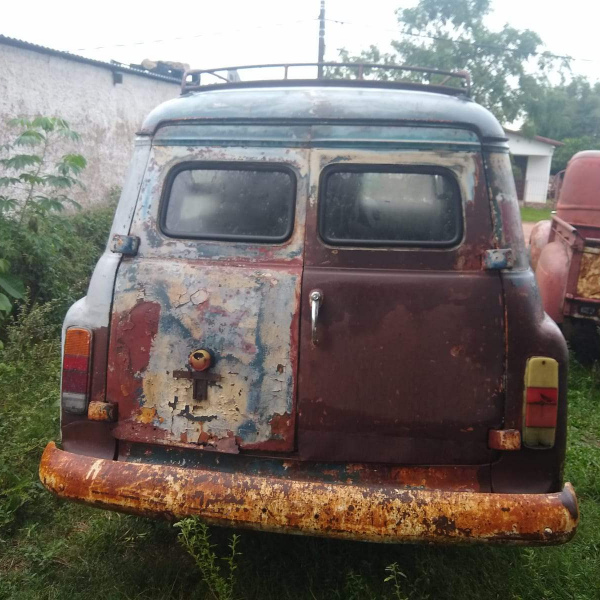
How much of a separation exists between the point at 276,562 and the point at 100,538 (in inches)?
33.1

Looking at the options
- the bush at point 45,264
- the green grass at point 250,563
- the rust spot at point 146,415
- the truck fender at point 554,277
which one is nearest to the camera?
the rust spot at point 146,415

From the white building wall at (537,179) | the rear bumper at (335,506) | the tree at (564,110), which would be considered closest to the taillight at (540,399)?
the rear bumper at (335,506)

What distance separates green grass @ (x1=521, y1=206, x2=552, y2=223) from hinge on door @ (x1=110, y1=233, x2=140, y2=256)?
19877mm

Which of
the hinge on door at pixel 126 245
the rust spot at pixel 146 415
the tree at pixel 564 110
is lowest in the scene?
the rust spot at pixel 146 415

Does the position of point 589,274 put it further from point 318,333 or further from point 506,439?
point 318,333

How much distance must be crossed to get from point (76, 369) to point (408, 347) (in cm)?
129

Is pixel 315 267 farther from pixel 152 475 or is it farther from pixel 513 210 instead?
pixel 152 475

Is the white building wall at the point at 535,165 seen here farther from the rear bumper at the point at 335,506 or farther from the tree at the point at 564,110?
the rear bumper at the point at 335,506

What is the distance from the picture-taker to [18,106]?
896cm

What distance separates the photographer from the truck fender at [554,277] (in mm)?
5426

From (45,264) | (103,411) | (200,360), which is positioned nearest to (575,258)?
(200,360)

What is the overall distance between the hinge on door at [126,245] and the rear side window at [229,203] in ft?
0.43

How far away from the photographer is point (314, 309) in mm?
2312

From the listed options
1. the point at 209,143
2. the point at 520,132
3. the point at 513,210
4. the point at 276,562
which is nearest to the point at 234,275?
the point at 209,143
